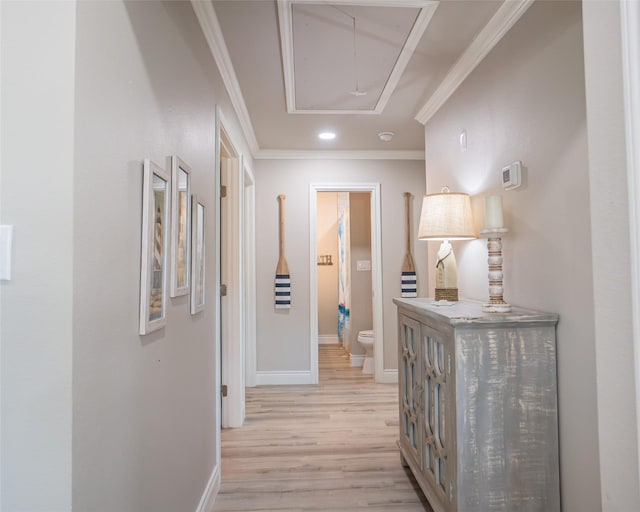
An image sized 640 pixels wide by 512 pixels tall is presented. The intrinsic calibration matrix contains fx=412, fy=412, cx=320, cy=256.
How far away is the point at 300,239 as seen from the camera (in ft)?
14.5

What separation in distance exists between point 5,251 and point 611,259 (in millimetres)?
1144

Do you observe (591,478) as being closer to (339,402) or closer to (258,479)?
(258,479)

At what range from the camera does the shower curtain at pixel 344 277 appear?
5.32 m

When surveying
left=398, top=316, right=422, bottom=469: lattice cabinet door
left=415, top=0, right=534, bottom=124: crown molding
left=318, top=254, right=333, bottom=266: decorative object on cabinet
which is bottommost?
left=398, top=316, right=422, bottom=469: lattice cabinet door

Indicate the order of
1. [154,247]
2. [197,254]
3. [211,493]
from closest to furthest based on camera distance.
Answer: [154,247] < [197,254] < [211,493]

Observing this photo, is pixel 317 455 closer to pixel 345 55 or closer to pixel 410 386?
pixel 410 386

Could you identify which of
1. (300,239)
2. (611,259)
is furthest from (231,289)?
(611,259)

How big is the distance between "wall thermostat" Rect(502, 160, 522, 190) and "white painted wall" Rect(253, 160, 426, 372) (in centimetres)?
240

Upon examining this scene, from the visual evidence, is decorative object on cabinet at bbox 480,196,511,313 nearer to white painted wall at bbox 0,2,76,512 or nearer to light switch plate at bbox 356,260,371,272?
white painted wall at bbox 0,2,76,512

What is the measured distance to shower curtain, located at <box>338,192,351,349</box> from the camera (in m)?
5.32

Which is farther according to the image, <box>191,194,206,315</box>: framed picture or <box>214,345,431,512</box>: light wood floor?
<box>214,345,431,512</box>: light wood floor

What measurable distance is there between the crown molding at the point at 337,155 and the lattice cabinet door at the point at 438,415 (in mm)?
2771

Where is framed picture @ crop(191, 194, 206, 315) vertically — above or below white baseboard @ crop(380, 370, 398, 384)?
above

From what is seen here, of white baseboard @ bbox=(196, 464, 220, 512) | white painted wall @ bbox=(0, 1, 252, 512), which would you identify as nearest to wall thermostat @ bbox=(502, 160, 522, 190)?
white painted wall @ bbox=(0, 1, 252, 512)
